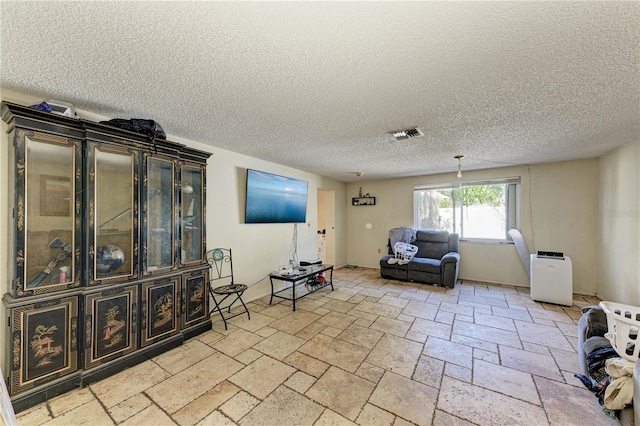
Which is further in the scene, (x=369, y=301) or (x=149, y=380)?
(x=369, y=301)

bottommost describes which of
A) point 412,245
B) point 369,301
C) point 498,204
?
point 369,301

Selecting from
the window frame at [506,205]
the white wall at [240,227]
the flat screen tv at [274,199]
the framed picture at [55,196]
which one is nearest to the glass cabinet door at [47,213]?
the framed picture at [55,196]

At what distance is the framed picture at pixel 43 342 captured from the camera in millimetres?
1683

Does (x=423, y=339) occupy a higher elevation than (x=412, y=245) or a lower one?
lower

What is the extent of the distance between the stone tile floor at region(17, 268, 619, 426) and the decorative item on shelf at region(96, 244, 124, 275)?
2.98ft

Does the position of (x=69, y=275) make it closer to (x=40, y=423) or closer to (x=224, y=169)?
(x=40, y=423)

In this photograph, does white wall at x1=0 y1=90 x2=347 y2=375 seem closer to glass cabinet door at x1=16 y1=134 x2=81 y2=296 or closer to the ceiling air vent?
glass cabinet door at x1=16 y1=134 x2=81 y2=296

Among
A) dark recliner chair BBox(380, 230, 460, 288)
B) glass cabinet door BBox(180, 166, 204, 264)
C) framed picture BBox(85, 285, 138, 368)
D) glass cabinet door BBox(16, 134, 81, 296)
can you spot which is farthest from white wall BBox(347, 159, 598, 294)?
glass cabinet door BBox(16, 134, 81, 296)

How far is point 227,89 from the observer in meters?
1.84

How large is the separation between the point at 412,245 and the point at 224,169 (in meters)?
4.14

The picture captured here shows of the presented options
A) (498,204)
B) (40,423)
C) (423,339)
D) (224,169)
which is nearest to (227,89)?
(224,169)

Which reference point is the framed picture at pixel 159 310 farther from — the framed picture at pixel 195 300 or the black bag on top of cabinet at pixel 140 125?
the black bag on top of cabinet at pixel 140 125

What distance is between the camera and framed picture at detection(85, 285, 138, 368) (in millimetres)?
1977

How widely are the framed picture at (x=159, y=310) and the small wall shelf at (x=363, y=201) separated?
4.85 meters
